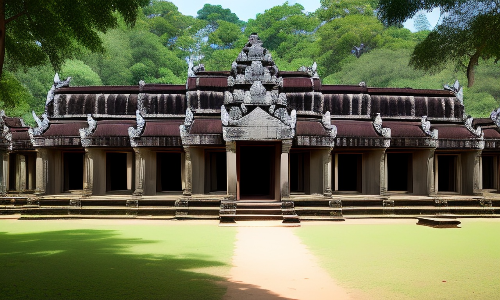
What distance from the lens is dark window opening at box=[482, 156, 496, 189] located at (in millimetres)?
25361

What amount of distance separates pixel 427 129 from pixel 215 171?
9.41m

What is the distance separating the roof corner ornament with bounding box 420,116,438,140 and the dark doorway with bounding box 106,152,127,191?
13.6 meters

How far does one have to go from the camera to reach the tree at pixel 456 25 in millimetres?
10719

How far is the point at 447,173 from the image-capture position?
24609mm

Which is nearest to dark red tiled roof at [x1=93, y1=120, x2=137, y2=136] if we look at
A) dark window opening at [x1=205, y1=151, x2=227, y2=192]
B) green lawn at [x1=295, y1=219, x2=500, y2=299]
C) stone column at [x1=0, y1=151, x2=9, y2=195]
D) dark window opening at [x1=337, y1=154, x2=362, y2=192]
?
dark window opening at [x1=205, y1=151, x2=227, y2=192]

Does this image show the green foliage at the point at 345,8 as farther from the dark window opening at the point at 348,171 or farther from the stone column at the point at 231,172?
the stone column at the point at 231,172

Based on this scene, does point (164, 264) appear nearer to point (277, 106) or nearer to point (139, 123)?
point (277, 106)

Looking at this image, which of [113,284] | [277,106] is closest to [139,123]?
[277,106]

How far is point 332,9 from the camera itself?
63469mm

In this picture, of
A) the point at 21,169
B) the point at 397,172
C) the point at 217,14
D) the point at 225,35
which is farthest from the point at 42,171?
the point at 217,14

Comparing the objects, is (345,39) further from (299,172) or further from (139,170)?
(139,170)

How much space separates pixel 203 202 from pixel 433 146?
10055 millimetres

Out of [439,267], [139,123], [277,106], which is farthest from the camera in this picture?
[139,123]

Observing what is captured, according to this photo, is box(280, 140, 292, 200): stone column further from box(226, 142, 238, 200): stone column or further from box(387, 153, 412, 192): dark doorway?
box(387, 153, 412, 192): dark doorway
